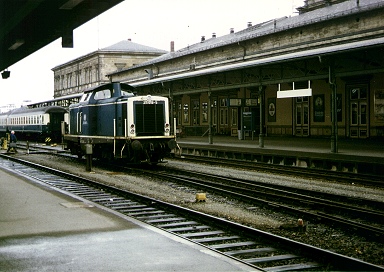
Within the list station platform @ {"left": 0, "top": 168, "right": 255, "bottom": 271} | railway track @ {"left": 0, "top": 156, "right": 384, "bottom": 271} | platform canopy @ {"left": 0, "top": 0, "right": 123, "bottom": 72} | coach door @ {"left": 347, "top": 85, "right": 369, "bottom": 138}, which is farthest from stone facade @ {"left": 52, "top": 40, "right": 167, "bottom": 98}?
station platform @ {"left": 0, "top": 168, "right": 255, "bottom": 271}

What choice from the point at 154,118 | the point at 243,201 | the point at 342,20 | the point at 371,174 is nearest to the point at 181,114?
the point at 342,20

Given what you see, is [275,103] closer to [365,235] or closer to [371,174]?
[371,174]

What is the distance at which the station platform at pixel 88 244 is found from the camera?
597cm

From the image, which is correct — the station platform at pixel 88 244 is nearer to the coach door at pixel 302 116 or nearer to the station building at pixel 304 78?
the station building at pixel 304 78

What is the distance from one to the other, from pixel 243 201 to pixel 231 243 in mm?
4411

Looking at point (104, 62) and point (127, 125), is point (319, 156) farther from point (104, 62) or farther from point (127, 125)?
point (104, 62)

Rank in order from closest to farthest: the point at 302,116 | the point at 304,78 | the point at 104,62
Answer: the point at 304,78
the point at 302,116
the point at 104,62

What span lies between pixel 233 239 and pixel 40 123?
1422 inches

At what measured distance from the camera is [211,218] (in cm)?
923

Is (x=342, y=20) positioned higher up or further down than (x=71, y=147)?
higher up

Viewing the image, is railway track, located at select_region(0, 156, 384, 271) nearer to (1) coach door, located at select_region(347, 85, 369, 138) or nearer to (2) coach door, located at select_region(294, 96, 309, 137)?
(1) coach door, located at select_region(347, 85, 369, 138)

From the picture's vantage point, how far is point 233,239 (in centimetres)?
Answer: 804

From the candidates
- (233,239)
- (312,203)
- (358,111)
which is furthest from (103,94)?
(358,111)

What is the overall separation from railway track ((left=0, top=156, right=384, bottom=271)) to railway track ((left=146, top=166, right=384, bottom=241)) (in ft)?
5.93
